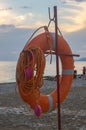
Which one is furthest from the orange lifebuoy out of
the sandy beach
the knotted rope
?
the sandy beach

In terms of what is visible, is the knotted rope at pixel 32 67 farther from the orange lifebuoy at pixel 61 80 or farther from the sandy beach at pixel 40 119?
the sandy beach at pixel 40 119

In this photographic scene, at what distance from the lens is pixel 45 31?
31.4 feet

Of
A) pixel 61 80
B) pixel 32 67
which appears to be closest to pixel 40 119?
pixel 61 80

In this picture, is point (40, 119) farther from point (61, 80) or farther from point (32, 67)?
point (32, 67)

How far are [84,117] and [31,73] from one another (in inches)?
166

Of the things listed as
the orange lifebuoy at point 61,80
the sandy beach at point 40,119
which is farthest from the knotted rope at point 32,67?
the sandy beach at point 40,119

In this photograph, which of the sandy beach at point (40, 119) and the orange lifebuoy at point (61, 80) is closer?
the orange lifebuoy at point (61, 80)

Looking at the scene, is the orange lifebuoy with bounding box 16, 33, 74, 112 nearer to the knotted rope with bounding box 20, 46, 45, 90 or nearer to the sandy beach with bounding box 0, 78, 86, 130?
the knotted rope with bounding box 20, 46, 45, 90

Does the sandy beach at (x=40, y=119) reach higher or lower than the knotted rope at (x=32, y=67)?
lower

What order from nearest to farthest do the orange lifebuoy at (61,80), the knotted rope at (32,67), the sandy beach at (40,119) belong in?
the knotted rope at (32,67), the orange lifebuoy at (61,80), the sandy beach at (40,119)

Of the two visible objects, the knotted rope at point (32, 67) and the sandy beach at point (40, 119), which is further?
the sandy beach at point (40, 119)

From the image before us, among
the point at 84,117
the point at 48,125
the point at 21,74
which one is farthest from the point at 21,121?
the point at 21,74

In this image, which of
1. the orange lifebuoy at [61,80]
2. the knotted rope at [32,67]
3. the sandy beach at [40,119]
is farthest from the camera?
the sandy beach at [40,119]

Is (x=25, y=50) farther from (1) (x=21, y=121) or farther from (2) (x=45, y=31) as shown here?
(1) (x=21, y=121)
